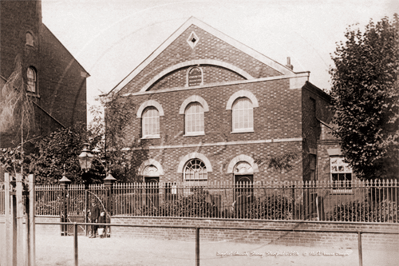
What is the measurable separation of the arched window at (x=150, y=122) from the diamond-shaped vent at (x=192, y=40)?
3.67m

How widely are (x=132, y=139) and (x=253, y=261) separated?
479 inches

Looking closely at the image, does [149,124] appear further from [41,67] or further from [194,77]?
[41,67]

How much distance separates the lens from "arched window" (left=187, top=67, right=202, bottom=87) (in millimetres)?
20984

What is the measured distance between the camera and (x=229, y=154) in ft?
65.3

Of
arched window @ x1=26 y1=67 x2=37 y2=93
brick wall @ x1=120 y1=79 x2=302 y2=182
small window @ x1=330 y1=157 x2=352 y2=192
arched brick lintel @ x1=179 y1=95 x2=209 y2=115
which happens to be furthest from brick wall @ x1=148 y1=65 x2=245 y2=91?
arched window @ x1=26 y1=67 x2=37 y2=93

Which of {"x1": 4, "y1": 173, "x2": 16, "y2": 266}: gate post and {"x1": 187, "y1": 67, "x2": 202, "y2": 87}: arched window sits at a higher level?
{"x1": 187, "y1": 67, "x2": 202, "y2": 87}: arched window

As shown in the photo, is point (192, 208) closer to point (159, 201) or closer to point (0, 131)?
point (159, 201)

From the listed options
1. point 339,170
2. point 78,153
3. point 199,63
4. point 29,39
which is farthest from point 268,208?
point 29,39

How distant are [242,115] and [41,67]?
13.0 m

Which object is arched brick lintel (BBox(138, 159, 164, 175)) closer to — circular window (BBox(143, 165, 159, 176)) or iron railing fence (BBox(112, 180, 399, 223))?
circular window (BBox(143, 165, 159, 176))

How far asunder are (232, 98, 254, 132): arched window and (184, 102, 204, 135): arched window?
5.41 feet

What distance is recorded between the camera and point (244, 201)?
1500 centimetres

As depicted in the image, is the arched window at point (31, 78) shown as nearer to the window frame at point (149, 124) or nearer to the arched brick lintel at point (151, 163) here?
the window frame at point (149, 124)

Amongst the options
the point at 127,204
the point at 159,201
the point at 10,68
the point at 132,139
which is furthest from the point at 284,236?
the point at 10,68
